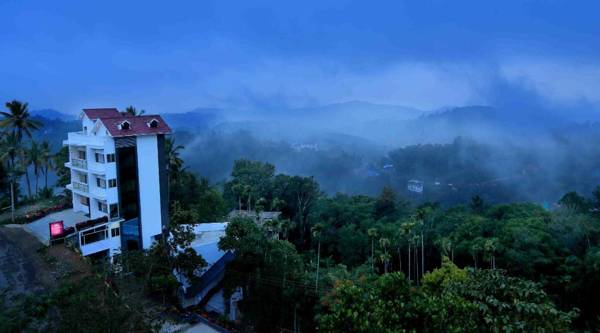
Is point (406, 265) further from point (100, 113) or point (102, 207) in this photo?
point (100, 113)

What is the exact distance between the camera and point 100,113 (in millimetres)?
26094

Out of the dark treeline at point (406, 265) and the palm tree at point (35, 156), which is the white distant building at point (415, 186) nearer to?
the dark treeline at point (406, 265)

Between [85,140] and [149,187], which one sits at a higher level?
[85,140]

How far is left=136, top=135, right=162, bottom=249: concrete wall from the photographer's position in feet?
80.7

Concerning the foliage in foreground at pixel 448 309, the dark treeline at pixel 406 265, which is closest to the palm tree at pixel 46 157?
the dark treeline at pixel 406 265

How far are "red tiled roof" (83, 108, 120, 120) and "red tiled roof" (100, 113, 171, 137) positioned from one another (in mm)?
1733

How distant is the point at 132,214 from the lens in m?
25.1

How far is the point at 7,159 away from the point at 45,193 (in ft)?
22.6

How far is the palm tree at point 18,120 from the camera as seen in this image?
30359 millimetres

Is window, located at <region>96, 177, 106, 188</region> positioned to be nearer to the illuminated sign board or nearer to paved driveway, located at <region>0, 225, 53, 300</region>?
the illuminated sign board

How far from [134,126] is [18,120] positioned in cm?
1169

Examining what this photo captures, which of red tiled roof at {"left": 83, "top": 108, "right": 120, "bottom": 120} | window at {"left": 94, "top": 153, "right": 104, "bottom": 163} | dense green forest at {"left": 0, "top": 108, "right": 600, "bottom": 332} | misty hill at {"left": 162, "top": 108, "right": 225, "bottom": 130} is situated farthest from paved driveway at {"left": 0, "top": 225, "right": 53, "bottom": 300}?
misty hill at {"left": 162, "top": 108, "right": 225, "bottom": 130}

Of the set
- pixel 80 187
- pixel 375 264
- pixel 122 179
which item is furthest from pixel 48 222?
pixel 375 264

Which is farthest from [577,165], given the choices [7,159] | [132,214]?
[7,159]
